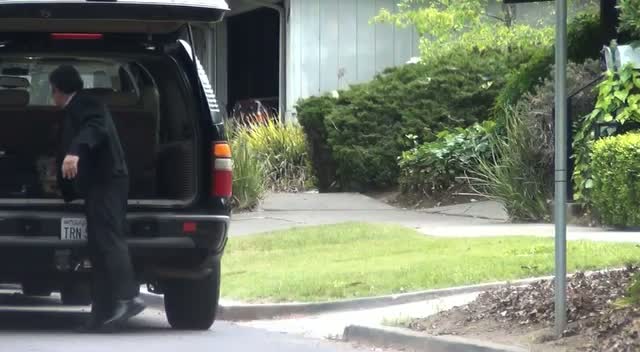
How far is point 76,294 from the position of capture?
1108 centimetres

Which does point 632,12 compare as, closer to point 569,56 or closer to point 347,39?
point 569,56

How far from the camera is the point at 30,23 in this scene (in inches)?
367

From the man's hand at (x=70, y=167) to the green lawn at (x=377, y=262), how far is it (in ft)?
9.14

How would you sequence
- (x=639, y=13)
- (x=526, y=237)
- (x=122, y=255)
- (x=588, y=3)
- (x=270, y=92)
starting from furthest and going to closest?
(x=270, y=92), (x=588, y=3), (x=526, y=237), (x=122, y=255), (x=639, y=13)

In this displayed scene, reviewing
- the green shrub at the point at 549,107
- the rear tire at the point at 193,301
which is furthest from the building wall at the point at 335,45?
the rear tire at the point at 193,301

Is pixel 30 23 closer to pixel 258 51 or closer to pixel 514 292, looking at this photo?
pixel 514 292

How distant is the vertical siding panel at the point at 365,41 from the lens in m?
25.9

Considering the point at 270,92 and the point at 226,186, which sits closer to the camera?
the point at 226,186

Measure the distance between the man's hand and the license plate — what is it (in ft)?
0.98

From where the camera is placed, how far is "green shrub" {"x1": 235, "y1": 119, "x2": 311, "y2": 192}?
2239 centimetres

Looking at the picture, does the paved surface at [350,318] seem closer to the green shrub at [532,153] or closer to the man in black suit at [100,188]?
the man in black suit at [100,188]

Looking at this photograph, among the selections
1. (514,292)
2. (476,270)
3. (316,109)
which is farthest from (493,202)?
(514,292)

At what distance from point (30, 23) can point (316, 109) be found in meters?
12.8

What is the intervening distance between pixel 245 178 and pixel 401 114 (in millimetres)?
3556
